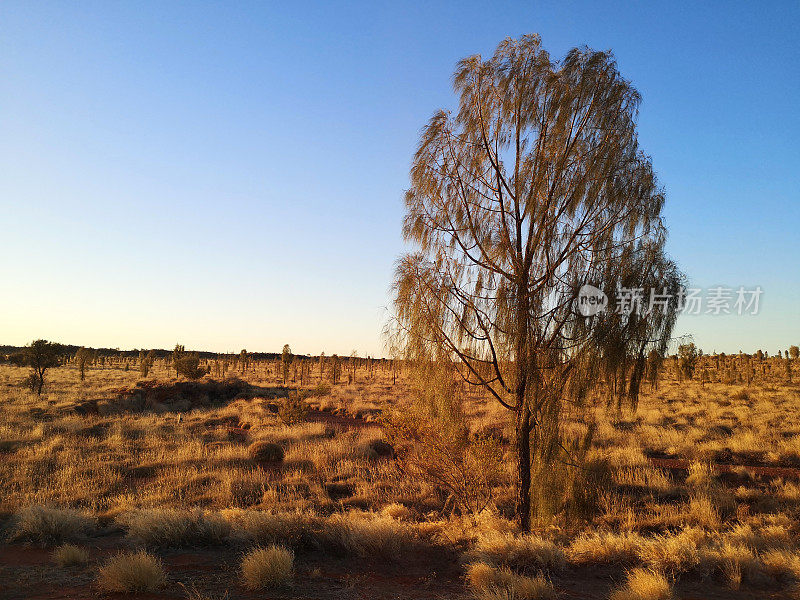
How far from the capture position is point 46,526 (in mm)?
8477

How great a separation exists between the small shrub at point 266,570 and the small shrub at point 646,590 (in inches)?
159

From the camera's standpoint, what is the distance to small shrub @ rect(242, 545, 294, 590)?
6250 mm

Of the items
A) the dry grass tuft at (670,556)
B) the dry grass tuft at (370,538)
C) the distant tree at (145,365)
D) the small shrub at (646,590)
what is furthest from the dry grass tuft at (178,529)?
the distant tree at (145,365)

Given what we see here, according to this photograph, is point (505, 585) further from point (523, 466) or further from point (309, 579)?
point (523, 466)

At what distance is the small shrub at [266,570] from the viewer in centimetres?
625

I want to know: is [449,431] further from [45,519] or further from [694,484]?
[694,484]

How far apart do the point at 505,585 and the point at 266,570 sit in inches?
119

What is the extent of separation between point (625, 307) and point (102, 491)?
13.1m

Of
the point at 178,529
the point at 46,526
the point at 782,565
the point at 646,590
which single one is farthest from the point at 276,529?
the point at 782,565

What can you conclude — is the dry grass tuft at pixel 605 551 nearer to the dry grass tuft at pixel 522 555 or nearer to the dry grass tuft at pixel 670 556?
the dry grass tuft at pixel 670 556

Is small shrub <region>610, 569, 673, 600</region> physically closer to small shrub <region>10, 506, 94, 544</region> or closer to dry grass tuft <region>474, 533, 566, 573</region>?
dry grass tuft <region>474, 533, 566, 573</region>

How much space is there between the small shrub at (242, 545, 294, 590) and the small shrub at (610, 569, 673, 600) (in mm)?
4050

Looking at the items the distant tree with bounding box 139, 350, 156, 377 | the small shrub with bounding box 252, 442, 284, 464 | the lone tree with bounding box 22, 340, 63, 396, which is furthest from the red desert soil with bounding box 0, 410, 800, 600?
the distant tree with bounding box 139, 350, 156, 377

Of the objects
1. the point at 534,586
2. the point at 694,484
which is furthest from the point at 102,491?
the point at 694,484
